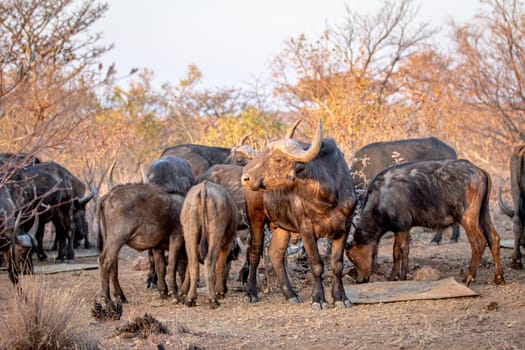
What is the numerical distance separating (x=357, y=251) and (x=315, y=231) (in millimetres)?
1642

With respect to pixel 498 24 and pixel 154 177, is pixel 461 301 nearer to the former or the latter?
pixel 154 177

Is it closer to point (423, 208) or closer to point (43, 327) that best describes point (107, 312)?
point (43, 327)

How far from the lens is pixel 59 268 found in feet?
42.2

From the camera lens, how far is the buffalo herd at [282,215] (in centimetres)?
879

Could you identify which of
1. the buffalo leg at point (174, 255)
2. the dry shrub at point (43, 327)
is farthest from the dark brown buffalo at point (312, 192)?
the dry shrub at point (43, 327)

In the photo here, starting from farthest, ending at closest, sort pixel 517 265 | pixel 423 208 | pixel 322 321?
pixel 517 265 → pixel 423 208 → pixel 322 321

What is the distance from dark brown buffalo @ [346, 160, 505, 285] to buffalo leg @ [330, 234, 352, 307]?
152 cm

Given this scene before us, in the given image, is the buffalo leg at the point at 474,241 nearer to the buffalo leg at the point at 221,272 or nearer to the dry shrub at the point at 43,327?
the buffalo leg at the point at 221,272

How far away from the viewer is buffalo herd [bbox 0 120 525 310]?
346 inches

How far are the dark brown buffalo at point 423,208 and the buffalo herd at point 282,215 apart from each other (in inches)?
0.5

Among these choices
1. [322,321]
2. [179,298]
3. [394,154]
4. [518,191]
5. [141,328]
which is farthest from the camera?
[394,154]

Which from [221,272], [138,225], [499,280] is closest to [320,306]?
[221,272]

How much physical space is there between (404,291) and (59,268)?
20.8 ft

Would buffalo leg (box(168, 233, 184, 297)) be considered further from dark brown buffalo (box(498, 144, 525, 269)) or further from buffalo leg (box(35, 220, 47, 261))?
buffalo leg (box(35, 220, 47, 261))
